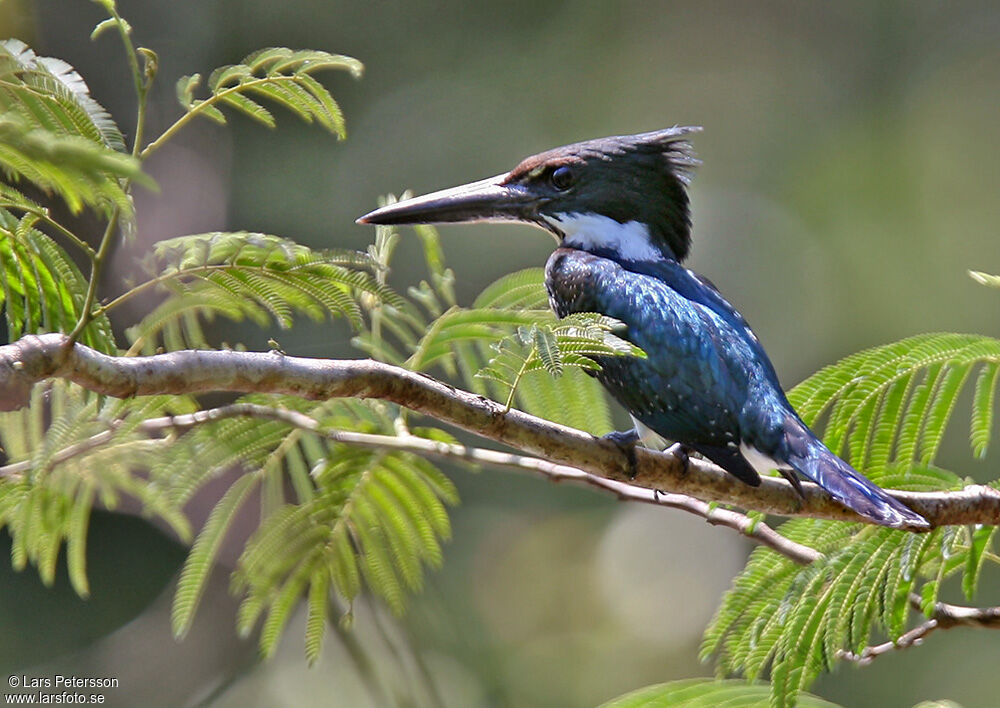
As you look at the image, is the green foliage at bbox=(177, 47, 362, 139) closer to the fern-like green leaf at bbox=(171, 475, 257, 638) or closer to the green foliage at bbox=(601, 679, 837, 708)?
the fern-like green leaf at bbox=(171, 475, 257, 638)

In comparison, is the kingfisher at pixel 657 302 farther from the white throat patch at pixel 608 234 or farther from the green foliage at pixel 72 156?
the green foliage at pixel 72 156

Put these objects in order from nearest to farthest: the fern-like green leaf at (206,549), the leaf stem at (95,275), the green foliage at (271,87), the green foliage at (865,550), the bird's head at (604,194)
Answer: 1. the leaf stem at (95,275)
2. the green foliage at (271,87)
3. the green foliage at (865,550)
4. the fern-like green leaf at (206,549)
5. the bird's head at (604,194)

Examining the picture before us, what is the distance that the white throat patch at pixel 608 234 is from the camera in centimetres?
313

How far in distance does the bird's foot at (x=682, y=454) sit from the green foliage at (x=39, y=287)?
1103mm

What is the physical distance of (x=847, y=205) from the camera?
24.8ft

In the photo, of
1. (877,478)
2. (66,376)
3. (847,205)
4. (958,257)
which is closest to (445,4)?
(847,205)

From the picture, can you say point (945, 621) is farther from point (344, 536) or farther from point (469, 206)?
point (469, 206)

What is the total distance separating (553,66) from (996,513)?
6.42 m

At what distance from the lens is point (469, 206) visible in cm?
308

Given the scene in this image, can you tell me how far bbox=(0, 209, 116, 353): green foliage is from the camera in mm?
1789

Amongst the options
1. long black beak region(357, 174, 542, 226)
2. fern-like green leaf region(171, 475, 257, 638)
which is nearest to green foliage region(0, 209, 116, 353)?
fern-like green leaf region(171, 475, 257, 638)

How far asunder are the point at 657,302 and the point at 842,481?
698 mm

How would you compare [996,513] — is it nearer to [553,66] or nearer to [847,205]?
[847,205]

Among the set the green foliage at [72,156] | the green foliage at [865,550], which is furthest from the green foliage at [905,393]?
the green foliage at [72,156]
